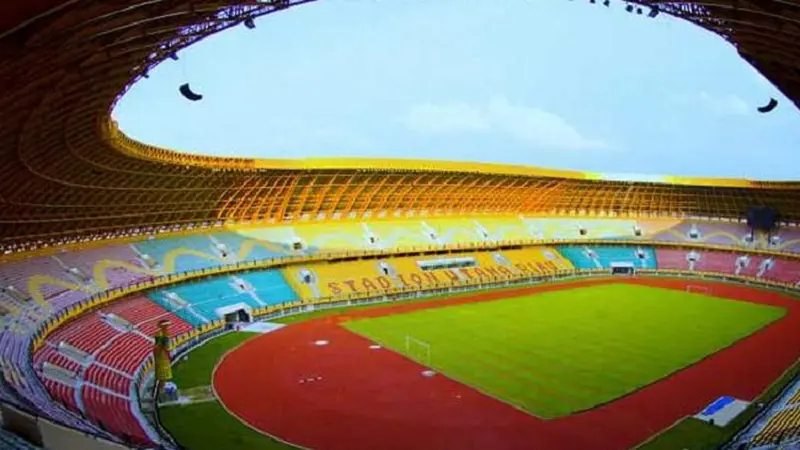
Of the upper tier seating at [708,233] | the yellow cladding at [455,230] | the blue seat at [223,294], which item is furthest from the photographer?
the upper tier seating at [708,233]

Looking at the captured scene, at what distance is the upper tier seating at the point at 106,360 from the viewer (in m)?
23.5

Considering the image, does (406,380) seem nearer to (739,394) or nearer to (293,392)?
(293,392)

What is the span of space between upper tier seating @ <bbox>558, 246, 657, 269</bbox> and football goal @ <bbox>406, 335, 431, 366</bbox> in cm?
3075

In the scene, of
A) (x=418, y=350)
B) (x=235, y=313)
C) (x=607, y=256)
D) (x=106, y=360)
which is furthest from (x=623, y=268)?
(x=106, y=360)

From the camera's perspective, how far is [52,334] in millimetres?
31234

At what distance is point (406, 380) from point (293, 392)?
512cm

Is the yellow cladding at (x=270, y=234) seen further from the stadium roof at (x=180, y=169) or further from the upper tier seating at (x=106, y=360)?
the upper tier seating at (x=106, y=360)

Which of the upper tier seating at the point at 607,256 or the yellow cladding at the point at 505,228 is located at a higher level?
the yellow cladding at the point at 505,228

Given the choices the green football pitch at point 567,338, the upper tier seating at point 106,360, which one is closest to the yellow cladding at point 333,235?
the green football pitch at point 567,338

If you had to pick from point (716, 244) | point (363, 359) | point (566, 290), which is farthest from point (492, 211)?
point (363, 359)

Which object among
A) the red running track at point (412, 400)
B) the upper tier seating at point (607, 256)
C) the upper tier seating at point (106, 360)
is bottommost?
the red running track at point (412, 400)

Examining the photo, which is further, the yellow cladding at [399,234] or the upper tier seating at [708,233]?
the upper tier seating at [708,233]

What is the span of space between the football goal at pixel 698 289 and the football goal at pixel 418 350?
28.2 m

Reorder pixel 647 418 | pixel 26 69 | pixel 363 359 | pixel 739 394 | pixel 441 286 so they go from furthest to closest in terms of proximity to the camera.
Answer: pixel 441 286, pixel 363 359, pixel 739 394, pixel 647 418, pixel 26 69
